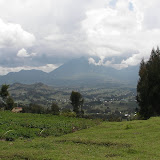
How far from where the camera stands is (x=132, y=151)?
1522 centimetres

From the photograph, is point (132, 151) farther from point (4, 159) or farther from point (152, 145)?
point (4, 159)

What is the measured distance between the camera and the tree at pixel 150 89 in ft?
152

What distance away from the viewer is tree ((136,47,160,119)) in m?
46.4

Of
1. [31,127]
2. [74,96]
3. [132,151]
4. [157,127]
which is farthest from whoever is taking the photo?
[74,96]

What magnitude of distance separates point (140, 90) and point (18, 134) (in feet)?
110

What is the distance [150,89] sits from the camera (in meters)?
46.9

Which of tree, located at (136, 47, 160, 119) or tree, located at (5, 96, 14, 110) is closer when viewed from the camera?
tree, located at (136, 47, 160, 119)

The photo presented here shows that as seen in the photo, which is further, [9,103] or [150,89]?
[9,103]

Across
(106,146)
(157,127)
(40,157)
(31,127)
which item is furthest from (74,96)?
(40,157)

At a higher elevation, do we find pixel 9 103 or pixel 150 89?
pixel 150 89

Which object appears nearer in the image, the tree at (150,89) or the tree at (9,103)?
the tree at (150,89)

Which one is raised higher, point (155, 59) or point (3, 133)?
point (155, 59)

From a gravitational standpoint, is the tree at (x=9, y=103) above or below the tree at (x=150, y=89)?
below

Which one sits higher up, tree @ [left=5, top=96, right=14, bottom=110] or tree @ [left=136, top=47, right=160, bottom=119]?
tree @ [left=136, top=47, right=160, bottom=119]
